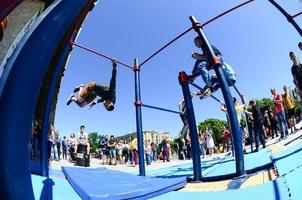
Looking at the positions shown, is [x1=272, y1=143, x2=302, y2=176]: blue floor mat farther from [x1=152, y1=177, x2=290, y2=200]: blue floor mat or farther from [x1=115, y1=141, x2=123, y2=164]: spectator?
[x1=115, y1=141, x2=123, y2=164]: spectator

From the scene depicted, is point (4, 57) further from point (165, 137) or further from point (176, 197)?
point (165, 137)

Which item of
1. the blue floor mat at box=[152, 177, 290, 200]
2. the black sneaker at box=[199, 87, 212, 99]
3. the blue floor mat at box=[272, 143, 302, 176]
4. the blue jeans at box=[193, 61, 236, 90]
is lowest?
the blue floor mat at box=[152, 177, 290, 200]

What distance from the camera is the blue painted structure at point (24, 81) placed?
21.1 inches

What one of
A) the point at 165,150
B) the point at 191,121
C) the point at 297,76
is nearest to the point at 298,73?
the point at 297,76

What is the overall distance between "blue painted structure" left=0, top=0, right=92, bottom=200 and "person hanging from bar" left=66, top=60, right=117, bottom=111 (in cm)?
230

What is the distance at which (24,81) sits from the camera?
0.55 meters

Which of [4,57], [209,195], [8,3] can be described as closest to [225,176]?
[209,195]

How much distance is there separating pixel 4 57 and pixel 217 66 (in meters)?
1.73

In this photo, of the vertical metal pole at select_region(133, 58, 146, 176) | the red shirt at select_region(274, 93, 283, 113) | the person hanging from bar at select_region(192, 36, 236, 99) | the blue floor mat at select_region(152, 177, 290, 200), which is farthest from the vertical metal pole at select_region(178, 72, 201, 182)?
the red shirt at select_region(274, 93, 283, 113)

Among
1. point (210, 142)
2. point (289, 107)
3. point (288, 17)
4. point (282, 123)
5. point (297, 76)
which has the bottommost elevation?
point (210, 142)

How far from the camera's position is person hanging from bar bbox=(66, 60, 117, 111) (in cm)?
291

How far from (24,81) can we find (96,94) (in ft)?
8.49

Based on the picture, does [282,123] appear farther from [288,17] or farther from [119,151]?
[119,151]

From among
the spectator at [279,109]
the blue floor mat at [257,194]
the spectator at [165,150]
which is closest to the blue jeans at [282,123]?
the spectator at [279,109]
